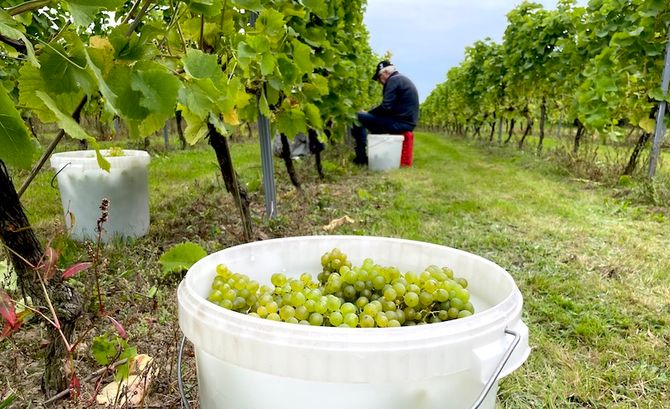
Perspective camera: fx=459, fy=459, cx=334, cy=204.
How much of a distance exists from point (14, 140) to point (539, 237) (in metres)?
3.49

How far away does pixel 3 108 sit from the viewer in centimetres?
71

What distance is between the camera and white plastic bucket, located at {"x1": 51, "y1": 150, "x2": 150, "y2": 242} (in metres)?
2.84

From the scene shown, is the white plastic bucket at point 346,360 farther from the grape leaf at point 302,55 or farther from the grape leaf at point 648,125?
the grape leaf at point 648,125

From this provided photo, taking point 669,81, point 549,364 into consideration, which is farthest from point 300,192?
point 669,81

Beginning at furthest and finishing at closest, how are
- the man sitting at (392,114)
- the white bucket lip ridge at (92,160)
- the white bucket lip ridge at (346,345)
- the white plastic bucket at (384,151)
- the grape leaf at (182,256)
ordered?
1. the man sitting at (392,114)
2. the white plastic bucket at (384,151)
3. the white bucket lip ridge at (92,160)
4. the grape leaf at (182,256)
5. the white bucket lip ridge at (346,345)

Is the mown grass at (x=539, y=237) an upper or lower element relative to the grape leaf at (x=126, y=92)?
lower

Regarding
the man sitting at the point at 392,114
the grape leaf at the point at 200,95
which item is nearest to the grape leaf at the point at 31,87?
the grape leaf at the point at 200,95

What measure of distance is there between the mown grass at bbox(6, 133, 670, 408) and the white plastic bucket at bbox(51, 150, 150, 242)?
0.23 meters

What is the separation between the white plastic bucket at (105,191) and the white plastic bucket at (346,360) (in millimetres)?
2235

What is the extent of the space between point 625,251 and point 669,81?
116 inches

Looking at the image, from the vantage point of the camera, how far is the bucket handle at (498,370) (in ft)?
2.49

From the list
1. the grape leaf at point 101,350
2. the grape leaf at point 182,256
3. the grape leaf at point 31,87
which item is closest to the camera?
the grape leaf at point 31,87

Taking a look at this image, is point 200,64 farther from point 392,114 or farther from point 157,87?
point 392,114

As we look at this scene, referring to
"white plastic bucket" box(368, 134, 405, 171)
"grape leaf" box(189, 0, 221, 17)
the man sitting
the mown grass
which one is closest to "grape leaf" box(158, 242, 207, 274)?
the mown grass
